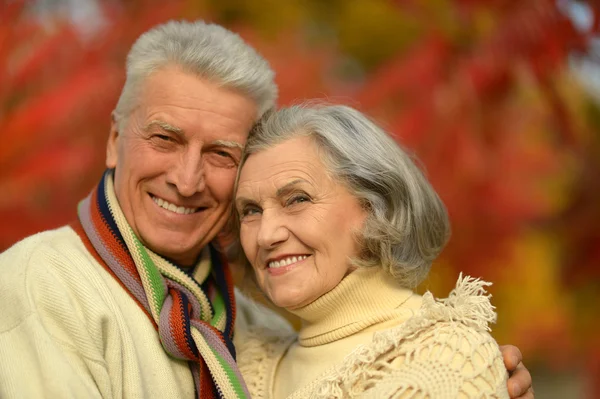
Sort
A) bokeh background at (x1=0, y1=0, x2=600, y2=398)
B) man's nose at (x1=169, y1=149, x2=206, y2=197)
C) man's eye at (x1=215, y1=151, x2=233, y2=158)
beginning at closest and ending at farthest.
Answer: man's nose at (x1=169, y1=149, x2=206, y2=197) → man's eye at (x1=215, y1=151, x2=233, y2=158) → bokeh background at (x1=0, y1=0, x2=600, y2=398)

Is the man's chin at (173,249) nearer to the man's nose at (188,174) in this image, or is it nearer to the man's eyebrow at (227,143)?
the man's nose at (188,174)

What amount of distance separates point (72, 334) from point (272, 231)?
0.69 metres

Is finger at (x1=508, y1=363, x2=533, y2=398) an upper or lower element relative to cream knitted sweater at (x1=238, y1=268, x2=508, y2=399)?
lower

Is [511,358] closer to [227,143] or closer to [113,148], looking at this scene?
[227,143]

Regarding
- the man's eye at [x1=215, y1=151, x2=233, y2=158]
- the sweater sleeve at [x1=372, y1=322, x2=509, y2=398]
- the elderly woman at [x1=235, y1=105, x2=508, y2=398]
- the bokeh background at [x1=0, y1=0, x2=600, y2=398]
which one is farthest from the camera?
the bokeh background at [x1=0, y1=0, x2=600, y2=398]

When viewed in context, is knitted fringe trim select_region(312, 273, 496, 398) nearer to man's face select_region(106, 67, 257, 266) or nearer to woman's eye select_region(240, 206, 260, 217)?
woman's eye select_region(240, 206, 260, 217)

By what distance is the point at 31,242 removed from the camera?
2.53m

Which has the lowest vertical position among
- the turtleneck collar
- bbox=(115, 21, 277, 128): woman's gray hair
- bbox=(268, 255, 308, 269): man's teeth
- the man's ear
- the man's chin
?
the turtleneck collar

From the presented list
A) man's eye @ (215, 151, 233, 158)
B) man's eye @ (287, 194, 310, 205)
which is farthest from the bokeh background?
man's eye @ (287, 194, 310, 205)

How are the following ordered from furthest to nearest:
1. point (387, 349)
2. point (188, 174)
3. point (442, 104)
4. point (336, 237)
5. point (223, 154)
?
point (442, 104) → point (223, 154) → point (188, 174) → point (336, 237) → point (387, 349)

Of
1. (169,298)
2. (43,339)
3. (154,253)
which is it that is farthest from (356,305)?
(43,339)

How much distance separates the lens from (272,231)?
252 cm

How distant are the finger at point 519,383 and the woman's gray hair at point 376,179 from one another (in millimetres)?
442

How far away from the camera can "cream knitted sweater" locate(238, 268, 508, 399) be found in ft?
7.12
